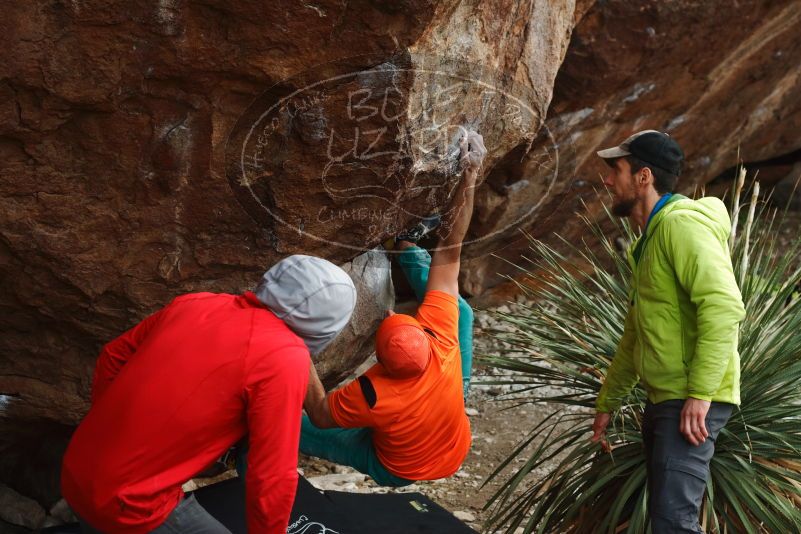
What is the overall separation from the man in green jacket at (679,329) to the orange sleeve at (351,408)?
3.21 ft

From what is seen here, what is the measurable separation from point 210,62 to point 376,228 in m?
1.11

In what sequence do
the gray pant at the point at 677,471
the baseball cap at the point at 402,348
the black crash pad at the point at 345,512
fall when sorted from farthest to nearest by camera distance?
1. the black crash pad at the point at 345,512
2. the baseball cap at the point at 402,348
3. the gray pant at the point at 677,471

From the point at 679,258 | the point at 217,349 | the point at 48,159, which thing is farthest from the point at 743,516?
the point at 48,159

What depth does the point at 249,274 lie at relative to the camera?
398 cm

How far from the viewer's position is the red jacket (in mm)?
2465

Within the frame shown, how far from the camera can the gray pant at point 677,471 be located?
9.72 ft

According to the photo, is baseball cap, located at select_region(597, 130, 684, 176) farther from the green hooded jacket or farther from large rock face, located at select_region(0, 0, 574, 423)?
large rock face, located at select_region(0, 0, 574, 423)

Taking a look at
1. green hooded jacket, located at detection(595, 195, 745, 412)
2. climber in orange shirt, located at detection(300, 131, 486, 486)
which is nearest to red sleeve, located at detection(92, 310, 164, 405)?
climber in orange shirt, located at detection(300, 131, 486, 486)

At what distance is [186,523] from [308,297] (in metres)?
0.71

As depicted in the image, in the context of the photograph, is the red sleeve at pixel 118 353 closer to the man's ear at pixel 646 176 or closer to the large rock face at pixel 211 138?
the large rock face at pixel 211 138

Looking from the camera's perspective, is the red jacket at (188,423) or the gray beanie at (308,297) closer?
the red jacket at (188,423)
